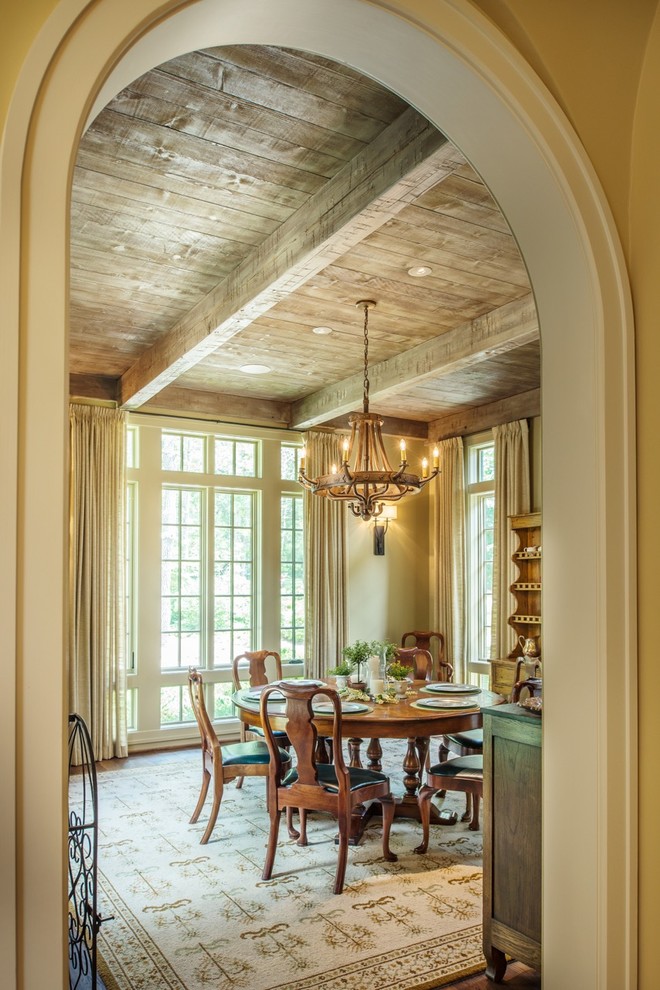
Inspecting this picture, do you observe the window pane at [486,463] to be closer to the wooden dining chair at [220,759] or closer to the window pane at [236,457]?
the window pane at [236,457]

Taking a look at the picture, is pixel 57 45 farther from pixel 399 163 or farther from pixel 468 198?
pixel 468 198

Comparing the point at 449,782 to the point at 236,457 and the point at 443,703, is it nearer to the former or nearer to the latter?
the point at 443,703

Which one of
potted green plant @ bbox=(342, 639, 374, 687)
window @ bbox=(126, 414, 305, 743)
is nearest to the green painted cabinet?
potted green plant @ bbox=(342, 639, 374, 687)

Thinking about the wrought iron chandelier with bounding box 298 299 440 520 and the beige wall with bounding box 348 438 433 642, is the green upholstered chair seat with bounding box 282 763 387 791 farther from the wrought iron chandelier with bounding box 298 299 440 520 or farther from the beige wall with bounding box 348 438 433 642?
the beige wall with bounding box 348 438 433 642

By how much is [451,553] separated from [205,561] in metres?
2.31

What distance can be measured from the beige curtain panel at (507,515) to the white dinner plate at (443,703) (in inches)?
83.2

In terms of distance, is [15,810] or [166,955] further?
[166,955]

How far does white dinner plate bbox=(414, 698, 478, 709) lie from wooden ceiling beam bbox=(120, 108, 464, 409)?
231cm

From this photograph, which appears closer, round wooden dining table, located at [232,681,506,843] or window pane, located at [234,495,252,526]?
round wooden dining table, located at [232,681,506,843]

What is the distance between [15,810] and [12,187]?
3.23 ft

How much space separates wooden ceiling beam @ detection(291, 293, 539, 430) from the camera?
4305 millimetres

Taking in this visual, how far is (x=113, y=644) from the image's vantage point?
601 centimetres

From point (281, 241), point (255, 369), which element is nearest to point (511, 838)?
point (281, 241)

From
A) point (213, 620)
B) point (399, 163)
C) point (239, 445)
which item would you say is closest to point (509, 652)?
point (213, 620)
